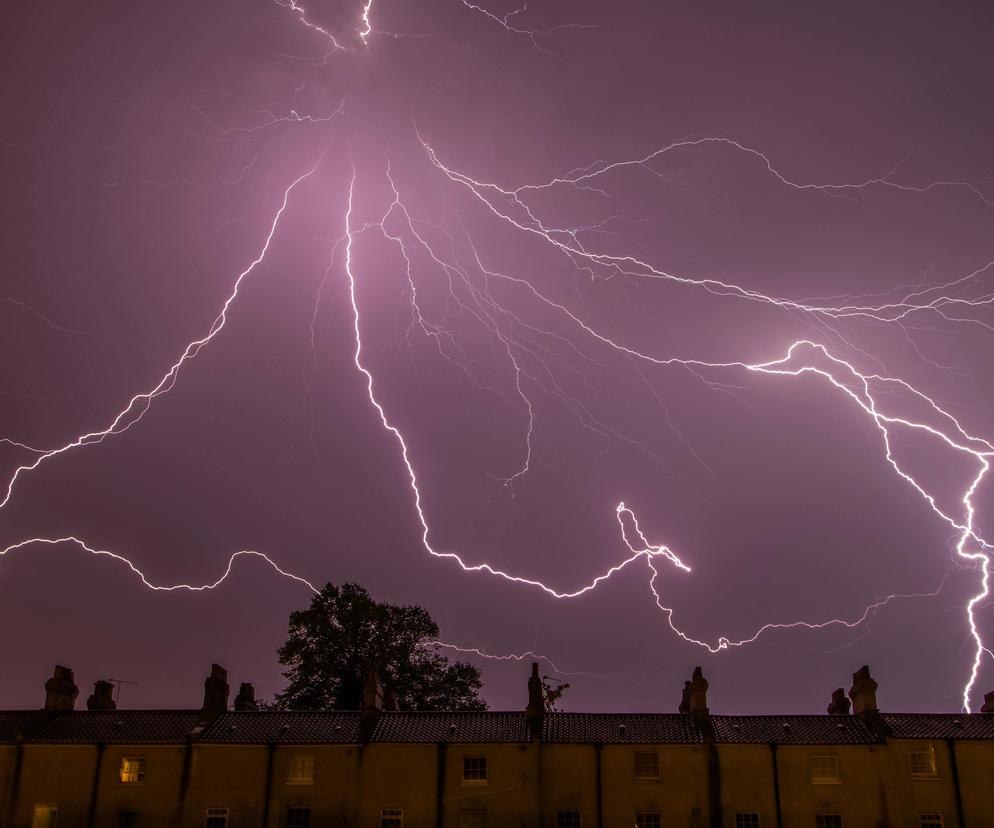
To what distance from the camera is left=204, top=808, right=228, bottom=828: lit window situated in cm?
3397

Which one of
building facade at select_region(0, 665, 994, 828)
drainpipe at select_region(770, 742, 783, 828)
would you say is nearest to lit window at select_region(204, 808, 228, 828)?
building facade at select_region(0, 665, 994, 828)

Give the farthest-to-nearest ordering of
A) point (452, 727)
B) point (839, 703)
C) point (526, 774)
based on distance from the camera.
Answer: point (839, 703) < point (452, 727) < point (526, 774)

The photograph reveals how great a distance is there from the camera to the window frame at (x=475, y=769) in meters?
34.2

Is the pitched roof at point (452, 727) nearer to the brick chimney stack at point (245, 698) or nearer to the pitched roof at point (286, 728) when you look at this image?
the pitched roof at point (286, 728)

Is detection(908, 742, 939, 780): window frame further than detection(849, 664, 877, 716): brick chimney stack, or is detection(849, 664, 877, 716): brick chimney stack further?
detection(849, 664, 877, 716): brick chimney stack

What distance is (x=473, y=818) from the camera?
3372 centimetres

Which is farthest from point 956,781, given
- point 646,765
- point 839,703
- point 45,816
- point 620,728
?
point 45,816

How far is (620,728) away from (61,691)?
19953 mm

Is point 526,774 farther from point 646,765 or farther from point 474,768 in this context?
point 646,765

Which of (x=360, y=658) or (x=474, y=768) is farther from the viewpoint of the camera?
(x=360, y=658)

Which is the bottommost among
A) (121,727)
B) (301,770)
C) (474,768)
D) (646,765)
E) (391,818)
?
(391,818)

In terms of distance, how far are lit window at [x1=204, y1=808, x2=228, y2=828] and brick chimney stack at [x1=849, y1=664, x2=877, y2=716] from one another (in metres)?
21.3

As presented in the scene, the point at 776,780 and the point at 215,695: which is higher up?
the point at 215,695

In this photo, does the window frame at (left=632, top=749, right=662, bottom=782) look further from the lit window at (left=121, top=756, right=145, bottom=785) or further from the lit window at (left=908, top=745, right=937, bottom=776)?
the lit window at (left=121, top=756, right=145, bottom=785)
